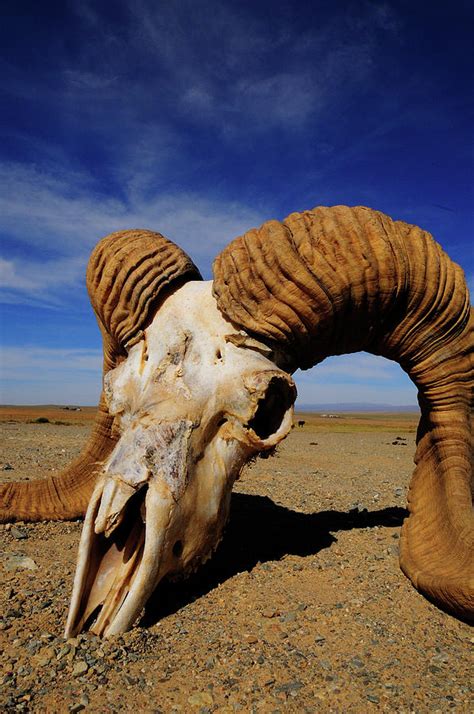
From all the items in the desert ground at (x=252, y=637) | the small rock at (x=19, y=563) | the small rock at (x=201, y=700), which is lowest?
the small rock at (x=201, y=700)

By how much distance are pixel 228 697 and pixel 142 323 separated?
9.10 ft

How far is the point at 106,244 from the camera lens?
15.3 ft

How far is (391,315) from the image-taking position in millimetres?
4496

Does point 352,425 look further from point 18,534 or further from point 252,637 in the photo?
point 252,637

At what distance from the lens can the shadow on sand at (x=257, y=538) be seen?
155 inches

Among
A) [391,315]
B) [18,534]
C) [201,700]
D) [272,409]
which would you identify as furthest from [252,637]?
[18,534]

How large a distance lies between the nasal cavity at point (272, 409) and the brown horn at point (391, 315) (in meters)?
0.34

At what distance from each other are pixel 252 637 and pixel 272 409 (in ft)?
5.47

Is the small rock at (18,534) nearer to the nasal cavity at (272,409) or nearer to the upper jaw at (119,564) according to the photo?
the upper jaw at (119,564)

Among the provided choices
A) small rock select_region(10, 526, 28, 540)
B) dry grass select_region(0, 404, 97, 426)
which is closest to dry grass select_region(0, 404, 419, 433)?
dry grass select_region(0, 404, 97, 426)

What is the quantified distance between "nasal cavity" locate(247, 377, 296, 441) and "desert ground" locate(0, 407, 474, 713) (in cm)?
116

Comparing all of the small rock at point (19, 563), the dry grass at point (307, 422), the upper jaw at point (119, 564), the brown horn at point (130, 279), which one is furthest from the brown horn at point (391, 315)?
the dry grass at point (307, 422)

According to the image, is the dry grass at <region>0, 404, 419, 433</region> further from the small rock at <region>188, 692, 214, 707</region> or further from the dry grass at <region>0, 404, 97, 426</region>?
the small rock at <region>188, 692, 214, 707</region>

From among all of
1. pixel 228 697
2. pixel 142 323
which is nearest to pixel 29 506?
pixel 142 323
